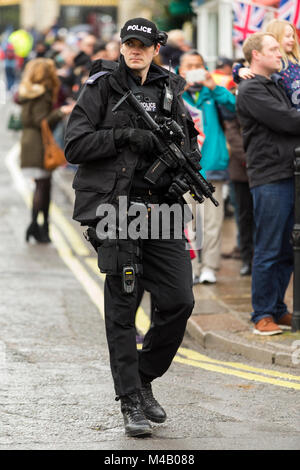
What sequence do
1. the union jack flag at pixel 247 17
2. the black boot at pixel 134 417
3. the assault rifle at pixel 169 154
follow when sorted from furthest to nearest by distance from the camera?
the union jack flag at pixel 247 17 < the assault rifle at pixel 169 154 < the black boot at pixel 134 417

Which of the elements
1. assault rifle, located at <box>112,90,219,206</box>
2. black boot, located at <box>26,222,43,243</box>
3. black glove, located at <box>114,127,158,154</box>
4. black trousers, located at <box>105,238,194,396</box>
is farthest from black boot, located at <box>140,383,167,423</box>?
black boot, located at <box>26,222,43,243</box>

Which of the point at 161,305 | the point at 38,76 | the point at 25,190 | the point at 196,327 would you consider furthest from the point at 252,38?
the point at 25,190

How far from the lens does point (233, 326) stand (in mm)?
8492

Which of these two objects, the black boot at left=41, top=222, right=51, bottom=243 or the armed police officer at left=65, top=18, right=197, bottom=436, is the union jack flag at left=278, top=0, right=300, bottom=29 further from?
the armed police officer at left=65, top=18, right=197, bottom=436

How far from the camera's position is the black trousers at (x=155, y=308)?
5.79m

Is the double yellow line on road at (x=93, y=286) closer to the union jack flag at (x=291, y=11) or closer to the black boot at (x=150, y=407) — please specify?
the black boot at (x=150, y=407)

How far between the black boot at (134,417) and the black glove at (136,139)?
1.28 metres

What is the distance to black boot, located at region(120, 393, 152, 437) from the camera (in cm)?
564

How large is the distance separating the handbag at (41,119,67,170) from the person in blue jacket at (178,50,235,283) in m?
2.84

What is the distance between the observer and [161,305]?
586cm

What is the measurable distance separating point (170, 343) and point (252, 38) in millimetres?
3027
